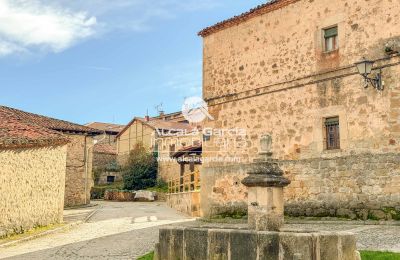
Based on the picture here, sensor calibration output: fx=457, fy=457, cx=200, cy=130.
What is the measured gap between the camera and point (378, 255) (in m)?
7.27

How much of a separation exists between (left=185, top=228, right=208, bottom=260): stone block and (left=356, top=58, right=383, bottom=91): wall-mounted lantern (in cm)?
698

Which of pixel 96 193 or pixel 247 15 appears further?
pixel 96 193

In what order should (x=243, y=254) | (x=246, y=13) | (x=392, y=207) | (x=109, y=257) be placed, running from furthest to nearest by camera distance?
(x=246, y=13), (x=392, y=207), (x=109, y=257), (x=243, y=254)

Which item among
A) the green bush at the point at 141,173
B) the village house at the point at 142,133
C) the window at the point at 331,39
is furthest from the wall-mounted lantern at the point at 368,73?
the village house at the point at 142,133

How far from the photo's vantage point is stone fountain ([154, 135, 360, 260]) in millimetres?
5770

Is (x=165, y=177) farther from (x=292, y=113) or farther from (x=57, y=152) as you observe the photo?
(x=292, y=113)

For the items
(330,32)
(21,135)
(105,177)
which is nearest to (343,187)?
(330,32)

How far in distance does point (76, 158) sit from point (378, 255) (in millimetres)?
21675

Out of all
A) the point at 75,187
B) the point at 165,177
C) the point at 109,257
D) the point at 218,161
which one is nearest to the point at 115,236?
the point at 109,257

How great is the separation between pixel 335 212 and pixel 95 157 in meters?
34.5

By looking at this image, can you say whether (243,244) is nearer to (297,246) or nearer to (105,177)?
(297,246)

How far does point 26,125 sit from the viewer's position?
52.5 ft

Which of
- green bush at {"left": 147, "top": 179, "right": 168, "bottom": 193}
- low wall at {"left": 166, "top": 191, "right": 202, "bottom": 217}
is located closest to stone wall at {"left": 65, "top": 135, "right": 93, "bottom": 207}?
low wall at {"left": 166, "top": 191, "right": 202, "bottom": 217}

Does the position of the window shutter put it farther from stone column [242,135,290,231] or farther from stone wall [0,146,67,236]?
stone wall [0,146,67,236]
